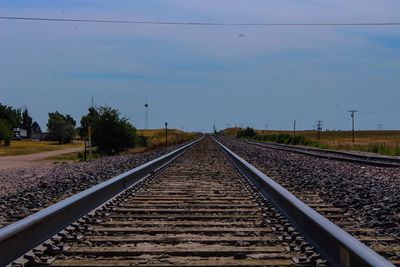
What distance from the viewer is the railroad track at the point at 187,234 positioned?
5.73 meters

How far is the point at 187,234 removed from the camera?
7.24 meters

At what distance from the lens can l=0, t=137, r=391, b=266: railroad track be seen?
5727mm

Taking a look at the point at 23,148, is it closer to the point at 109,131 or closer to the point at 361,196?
the point at 109,131

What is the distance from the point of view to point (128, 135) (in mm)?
72125

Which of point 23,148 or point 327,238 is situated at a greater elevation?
point 23,148

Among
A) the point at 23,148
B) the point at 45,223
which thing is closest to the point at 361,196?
the point at 45,223

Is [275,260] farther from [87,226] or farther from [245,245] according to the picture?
[87,226]

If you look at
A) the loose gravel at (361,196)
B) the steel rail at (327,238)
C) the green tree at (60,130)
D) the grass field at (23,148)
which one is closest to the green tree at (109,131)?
the grass field at (23,148)

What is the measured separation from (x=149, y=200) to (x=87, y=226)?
3085 millimetres

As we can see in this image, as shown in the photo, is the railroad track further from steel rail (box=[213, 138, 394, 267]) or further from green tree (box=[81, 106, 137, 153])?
green tree (box=[81, 106, 137, 153])

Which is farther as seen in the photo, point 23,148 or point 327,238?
point 23,148

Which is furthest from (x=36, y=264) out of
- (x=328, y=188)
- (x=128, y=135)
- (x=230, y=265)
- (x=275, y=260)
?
(x=128, y=135)

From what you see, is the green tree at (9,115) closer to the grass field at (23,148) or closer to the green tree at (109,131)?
the grass field at (23,148)

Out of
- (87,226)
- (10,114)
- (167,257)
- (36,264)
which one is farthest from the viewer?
(10,114)
